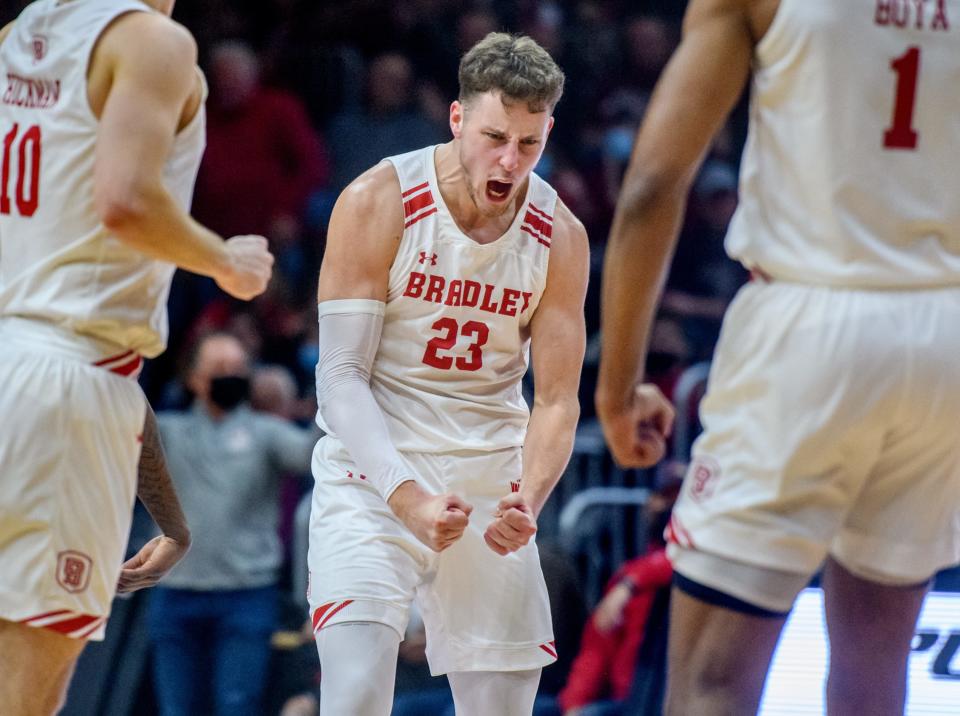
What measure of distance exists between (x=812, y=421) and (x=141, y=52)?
5.81 feet

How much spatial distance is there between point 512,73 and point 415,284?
26.4 inches

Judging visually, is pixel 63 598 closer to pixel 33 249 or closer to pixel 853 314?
pixel 33 249

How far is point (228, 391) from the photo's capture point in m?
7.77

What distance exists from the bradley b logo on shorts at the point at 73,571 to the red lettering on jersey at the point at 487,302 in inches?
53.9

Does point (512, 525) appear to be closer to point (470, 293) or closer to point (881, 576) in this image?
point (470, 293)

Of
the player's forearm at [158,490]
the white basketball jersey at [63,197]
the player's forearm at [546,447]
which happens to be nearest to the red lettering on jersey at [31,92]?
the white basketball jersey at [63,197]

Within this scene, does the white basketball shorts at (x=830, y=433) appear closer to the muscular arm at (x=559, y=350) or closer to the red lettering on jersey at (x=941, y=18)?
the red lettering on jersey at (x=941, y=18)

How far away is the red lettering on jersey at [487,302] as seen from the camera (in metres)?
4.17

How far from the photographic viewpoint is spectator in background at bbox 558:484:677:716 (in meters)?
6.66

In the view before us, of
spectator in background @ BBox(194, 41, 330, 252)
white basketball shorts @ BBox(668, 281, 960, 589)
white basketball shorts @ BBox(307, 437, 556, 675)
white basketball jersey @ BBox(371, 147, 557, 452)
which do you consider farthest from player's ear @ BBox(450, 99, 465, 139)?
spectator in background @ BBox(194, 41, 330, 252)

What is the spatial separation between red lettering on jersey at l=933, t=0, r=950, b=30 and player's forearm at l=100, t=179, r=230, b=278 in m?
1.69

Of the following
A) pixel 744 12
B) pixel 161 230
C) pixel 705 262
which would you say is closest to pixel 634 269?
pixel 744 12

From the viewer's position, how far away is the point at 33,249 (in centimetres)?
349

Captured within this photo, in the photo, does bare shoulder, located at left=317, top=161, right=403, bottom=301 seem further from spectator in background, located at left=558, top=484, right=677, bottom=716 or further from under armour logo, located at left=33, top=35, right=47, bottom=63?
spectator in background, located at left=558, top=484, right=677, bottom=716
